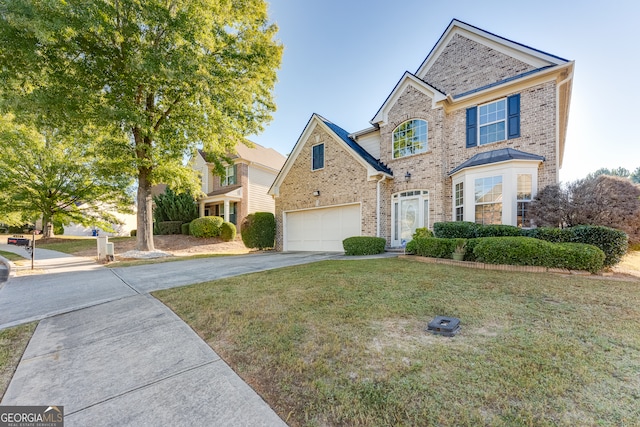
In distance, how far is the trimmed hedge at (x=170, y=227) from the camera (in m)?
19.5

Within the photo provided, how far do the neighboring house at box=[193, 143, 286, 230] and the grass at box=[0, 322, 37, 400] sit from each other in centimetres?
1568

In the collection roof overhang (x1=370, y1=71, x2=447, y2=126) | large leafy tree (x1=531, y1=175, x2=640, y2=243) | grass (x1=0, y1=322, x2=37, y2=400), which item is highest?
roof overhang (x1=370, y1=71, x2=447, y2=126)

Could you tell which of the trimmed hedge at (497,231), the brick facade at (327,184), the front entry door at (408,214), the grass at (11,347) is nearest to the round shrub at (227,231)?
the brick facade at (327,184)

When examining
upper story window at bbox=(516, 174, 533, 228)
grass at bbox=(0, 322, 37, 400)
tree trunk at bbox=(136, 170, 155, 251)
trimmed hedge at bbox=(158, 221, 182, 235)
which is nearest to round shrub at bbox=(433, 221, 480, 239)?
upper story window at bbox=(516, 174, 533, 228)

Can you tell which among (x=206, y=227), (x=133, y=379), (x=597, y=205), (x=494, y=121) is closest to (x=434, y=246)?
(x=597, y=205)

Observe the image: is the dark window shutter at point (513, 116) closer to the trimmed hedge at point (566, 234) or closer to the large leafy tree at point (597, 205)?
the large leafy tree at point (597, 205)

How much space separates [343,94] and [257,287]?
504 inches

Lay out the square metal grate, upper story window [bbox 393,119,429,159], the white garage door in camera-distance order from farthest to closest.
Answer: the white garage door → upper story window [bbox 393,119,429,159] → the square metal grate

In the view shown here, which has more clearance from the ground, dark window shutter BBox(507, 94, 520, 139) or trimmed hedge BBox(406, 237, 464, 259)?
dark window shutter BBox(507, 94, 520, 139)

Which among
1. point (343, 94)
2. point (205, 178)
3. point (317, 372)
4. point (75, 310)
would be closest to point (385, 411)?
point (317, 372)

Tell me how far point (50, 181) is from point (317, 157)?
18.5 meters

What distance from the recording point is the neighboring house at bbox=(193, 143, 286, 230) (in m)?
19.8

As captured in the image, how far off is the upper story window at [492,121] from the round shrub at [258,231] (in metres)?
11.3

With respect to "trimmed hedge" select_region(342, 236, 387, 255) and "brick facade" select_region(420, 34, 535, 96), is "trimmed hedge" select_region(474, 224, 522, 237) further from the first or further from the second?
"brick facade" select_region(420, 34, 535, 96)
